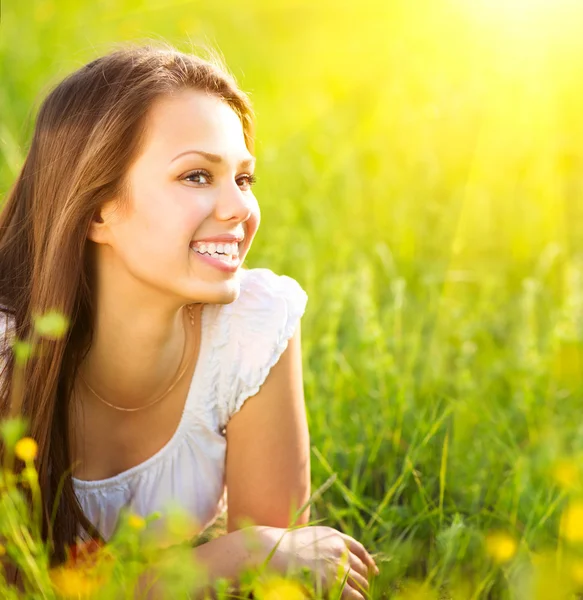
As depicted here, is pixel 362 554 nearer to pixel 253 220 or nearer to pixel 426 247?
pixel 253 220

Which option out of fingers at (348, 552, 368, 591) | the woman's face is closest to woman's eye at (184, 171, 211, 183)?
the woman's face

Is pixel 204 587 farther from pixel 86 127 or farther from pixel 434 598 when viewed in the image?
pixel 86 127

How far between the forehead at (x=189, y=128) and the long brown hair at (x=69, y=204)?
0.02m

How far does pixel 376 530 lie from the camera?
89.3 inches

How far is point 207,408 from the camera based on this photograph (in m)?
2.14

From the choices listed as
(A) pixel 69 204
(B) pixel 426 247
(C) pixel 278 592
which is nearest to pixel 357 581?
(C) pixel 278 592

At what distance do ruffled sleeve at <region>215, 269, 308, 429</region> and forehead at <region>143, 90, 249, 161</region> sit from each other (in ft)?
1.25

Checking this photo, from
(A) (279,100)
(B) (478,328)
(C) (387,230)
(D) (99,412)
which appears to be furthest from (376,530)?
(A) (279,100)

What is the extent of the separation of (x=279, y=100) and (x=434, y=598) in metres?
3.94

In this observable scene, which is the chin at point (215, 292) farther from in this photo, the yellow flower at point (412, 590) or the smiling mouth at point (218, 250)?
the yellow flower at point (412, 590)

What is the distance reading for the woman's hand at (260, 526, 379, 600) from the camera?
5.85ft

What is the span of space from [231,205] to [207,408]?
53cm

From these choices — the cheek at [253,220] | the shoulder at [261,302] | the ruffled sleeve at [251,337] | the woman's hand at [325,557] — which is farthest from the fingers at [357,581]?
the cheek at [253,220]

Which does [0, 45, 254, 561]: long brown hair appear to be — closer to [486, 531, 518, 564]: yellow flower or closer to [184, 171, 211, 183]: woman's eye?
[184, 171, 211, 183]: woman's eye
